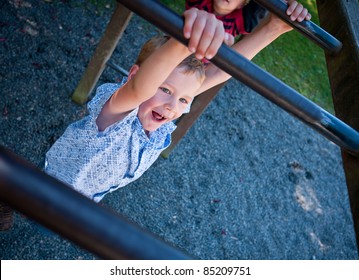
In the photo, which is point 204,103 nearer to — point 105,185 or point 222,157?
point 222,157

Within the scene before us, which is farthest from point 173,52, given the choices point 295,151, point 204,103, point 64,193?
point 295,151

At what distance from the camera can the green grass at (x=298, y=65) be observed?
5.08 m

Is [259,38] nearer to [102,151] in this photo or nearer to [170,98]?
[170,98]

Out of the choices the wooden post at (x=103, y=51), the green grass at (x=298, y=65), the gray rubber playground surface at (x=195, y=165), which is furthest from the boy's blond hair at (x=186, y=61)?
the green grass at (x=298, y=65)

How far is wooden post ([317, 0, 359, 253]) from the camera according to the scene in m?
1.13

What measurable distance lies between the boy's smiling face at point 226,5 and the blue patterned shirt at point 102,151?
0.79 metres

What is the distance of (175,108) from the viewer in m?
1.56

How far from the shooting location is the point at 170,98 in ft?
5.06

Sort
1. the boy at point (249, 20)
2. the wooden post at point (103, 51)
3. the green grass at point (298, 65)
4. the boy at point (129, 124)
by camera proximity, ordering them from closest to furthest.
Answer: the boy at point (129, 124)
the boy at point (249, 20)
the wooden post at point (103, 51)
the green grass at point (298, 65)

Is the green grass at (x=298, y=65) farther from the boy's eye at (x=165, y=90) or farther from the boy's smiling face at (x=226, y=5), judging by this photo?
the boy's eye at (x=165, y=90)

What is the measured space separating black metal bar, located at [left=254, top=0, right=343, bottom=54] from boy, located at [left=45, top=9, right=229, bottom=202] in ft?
1.20

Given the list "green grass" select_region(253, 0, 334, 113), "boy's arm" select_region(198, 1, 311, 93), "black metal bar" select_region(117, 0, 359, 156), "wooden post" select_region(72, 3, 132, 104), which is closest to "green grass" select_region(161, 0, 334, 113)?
"green grass" select_region(253, 0, 334, 113)
